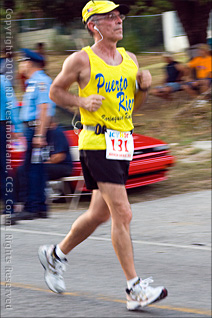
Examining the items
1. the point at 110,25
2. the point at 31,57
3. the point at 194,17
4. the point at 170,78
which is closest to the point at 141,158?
the point at 31,57

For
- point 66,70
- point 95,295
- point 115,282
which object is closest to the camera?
point 66,70

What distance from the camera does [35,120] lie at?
7.62 m

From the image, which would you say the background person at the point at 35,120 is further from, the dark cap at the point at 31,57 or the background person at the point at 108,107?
the background person at the point at 108,107

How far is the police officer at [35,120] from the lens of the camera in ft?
24.7

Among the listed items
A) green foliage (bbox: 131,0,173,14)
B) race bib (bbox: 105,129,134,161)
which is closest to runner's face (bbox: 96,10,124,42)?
race bib (bbox: 105,129,134,161)

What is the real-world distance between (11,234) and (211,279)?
2.63 metres

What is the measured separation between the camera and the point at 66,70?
4277 mm

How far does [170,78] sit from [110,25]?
11.3 m

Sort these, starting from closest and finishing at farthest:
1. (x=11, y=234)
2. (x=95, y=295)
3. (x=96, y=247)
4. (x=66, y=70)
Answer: (x=66, y=70)
(x=95, y=295)
(x=96, y=247)
(x=11, y=234)

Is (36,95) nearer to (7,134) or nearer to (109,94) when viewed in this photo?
(7,134)

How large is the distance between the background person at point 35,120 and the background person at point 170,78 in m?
7.55

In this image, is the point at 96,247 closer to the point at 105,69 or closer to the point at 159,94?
the point at 105,69

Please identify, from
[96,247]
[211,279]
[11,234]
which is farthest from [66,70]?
[11,234]

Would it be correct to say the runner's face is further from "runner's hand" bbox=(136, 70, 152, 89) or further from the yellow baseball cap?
"runner's hand" bbox=(136, 70, 152, 89)
